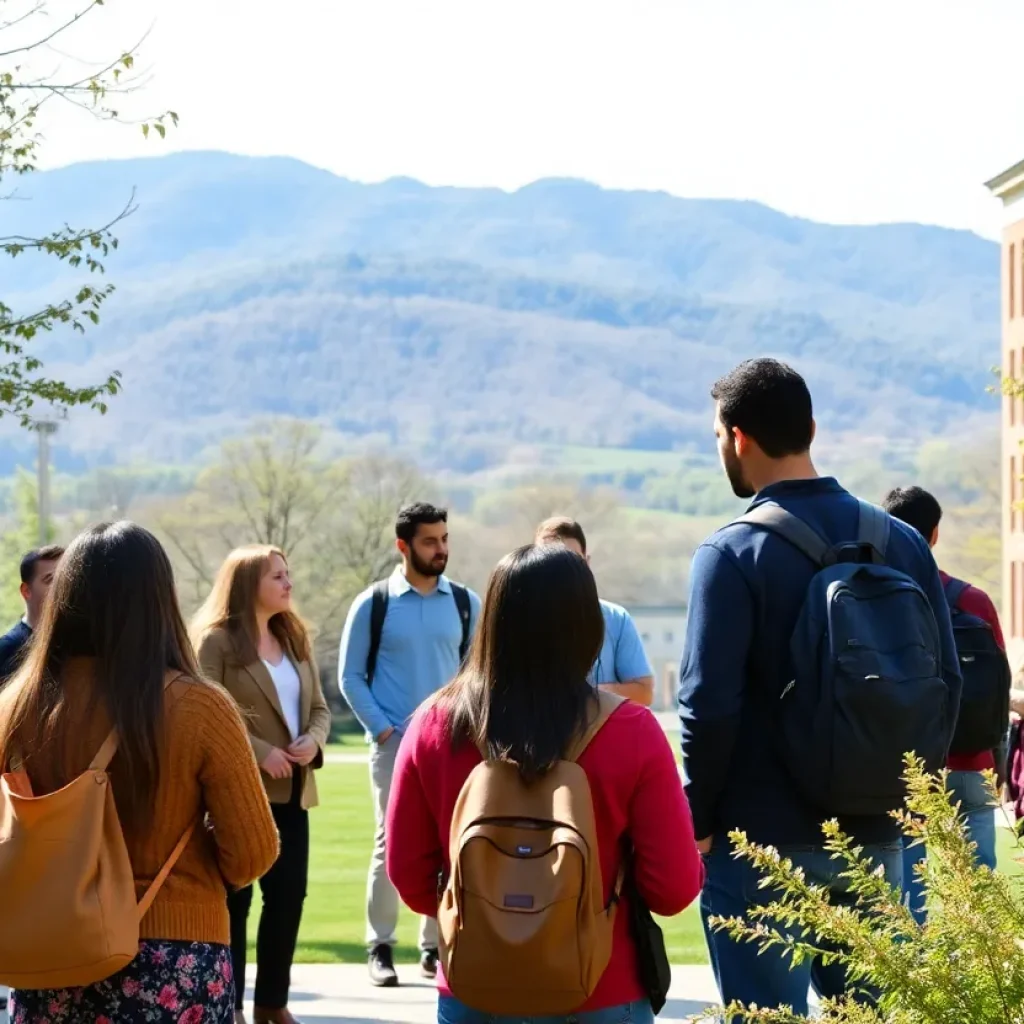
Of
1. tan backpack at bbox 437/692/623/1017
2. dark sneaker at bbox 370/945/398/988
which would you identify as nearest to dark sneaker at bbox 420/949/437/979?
dark sneaker at bbox 370/945/398/988

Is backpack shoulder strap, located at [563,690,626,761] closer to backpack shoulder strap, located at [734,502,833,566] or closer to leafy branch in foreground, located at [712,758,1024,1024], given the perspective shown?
backpack shoulder strap, located at [734,502,833,566]

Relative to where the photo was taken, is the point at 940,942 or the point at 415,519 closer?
the point at 940,942

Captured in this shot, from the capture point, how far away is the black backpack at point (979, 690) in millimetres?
6332

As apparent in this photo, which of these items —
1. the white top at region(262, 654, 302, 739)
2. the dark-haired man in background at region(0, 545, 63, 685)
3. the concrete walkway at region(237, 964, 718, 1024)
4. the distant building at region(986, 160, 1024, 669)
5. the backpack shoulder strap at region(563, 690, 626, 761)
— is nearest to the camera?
the backpack shoulder strap at region(563, 690, 626, 761)

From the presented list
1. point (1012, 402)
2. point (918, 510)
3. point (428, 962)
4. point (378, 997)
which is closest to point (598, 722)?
point (918, 510)

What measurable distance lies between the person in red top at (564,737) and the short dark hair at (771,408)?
99 centimetres

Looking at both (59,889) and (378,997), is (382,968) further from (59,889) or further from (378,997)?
(59,889)

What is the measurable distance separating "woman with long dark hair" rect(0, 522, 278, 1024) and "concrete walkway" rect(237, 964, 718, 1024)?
385 cm

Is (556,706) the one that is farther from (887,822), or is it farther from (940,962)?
(940,962)

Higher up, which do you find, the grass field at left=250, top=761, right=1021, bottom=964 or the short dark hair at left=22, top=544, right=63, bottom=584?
the short dark hair at left=22, top=544, right=63, bottom=584

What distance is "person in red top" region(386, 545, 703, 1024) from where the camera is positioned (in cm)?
345

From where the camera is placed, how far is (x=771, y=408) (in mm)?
4348

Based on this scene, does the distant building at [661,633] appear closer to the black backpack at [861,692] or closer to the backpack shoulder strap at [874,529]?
the backpack shoulder strap at [874,529]

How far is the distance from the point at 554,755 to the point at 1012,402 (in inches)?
3095
